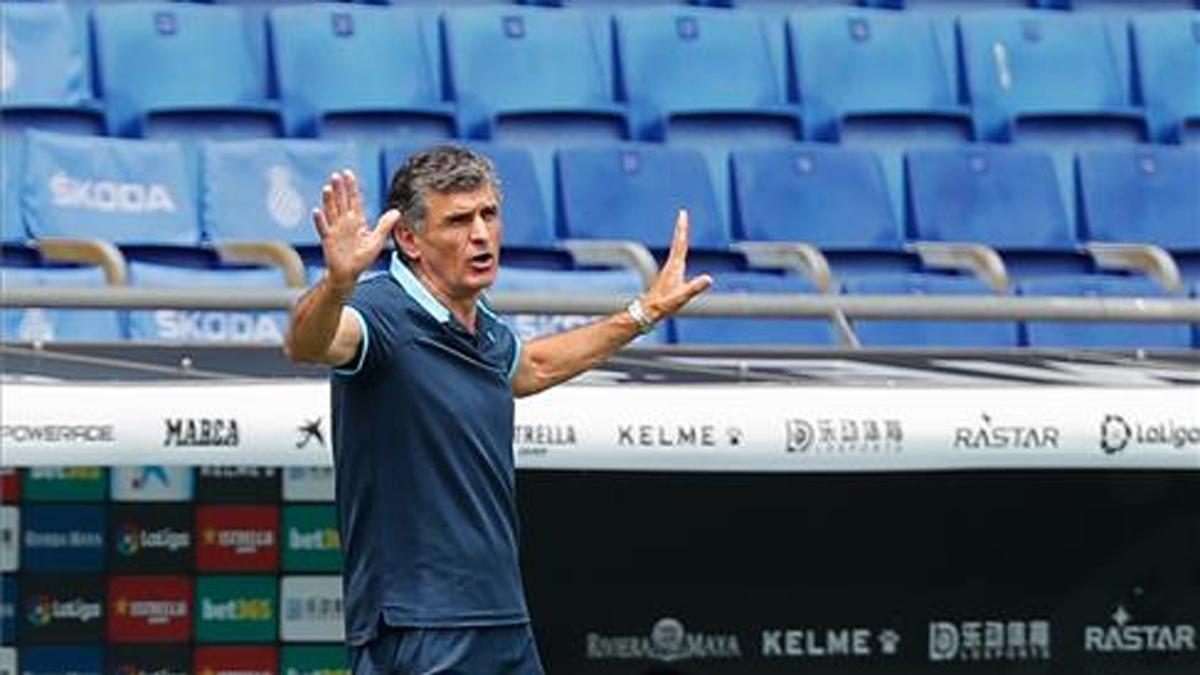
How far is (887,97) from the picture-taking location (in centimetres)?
1150

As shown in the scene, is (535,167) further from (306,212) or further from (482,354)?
(482,354)

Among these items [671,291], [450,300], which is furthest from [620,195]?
[450,300]

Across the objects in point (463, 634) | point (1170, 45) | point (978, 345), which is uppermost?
point (1170, 45)

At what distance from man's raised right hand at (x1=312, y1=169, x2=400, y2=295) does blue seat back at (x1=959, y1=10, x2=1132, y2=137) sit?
7702mm

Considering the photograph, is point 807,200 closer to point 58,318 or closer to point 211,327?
point 211,327

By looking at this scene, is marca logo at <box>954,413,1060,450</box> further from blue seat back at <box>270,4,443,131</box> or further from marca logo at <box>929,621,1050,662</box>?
blue seat back at <box>270,4,443,131</box>

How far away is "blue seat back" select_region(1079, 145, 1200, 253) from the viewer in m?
11.1

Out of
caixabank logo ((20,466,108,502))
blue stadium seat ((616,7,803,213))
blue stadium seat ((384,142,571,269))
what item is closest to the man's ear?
caixabank logo ((20,466,108,502))

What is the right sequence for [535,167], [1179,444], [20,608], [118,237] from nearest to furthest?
[1179,444] < [20,608] < [118,237] < [535,167]

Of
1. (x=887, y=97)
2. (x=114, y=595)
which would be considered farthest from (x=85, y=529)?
(x=887, y=97)

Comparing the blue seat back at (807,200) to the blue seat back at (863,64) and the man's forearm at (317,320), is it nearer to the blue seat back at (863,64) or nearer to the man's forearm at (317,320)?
the blue seat back at (863,64)

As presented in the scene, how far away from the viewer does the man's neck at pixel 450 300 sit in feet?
14.8

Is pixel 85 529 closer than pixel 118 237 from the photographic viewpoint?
Yes

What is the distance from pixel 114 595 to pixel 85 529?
0.58 ft
